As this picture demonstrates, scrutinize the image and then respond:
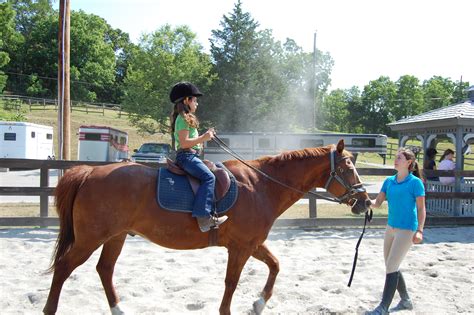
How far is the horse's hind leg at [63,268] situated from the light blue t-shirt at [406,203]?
325 cm

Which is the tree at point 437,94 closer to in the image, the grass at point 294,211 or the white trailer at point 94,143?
the white trailer at point 94,143

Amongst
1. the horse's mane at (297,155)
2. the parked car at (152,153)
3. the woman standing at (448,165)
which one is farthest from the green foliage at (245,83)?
the horse's mane at (297,155)

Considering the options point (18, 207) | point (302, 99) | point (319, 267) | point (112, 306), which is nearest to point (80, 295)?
point (112, 306)

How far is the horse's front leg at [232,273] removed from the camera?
4469 millimetres

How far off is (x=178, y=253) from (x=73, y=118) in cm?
4340

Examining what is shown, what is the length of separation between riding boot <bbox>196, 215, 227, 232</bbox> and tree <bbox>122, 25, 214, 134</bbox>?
98.9 ft

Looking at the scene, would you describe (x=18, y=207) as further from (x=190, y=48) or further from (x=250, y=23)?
(x=250, y=23)

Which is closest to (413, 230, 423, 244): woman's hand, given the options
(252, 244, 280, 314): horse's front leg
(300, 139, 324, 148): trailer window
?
(252, 244, 280, 314): horse's front leg

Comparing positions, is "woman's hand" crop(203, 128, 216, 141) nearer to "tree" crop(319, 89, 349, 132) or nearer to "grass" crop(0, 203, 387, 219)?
"grass" crop(0, 203, 387, 219)

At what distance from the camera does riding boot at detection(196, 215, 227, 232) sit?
439 cm

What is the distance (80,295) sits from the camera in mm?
5215

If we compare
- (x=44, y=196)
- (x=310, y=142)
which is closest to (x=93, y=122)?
(x=310, y=142)

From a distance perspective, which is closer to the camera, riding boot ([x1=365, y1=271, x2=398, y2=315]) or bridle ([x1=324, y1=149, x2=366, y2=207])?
riding boot ([x1=365, y1=271, x2=398, y2=315])

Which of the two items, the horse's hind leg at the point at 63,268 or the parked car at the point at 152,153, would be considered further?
the parked car at the point at 152,153
